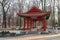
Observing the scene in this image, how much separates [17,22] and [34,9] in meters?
16.2

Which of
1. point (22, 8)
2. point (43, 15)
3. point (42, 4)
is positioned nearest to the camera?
point (43, 15)

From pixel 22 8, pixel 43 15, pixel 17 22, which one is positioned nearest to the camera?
pixel 43 15

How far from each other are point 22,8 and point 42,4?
4601 mm

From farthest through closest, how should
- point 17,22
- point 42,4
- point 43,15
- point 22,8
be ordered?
point 17,22 < point 22,8 < point 42,4 < point 43,15

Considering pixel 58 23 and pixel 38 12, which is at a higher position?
pixel 38 12

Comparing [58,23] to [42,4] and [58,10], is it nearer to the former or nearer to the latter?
[58,10]

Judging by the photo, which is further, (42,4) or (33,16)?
(42,4)

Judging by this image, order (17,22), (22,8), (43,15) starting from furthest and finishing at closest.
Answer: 1. (17,22)
2. (22,8)
3. (43,15)

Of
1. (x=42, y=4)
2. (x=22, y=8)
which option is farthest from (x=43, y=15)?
(x=22, y=8)

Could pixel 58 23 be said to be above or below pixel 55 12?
below

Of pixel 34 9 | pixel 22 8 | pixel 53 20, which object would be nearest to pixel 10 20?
pixel 22 8

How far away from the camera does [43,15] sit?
19906 mm

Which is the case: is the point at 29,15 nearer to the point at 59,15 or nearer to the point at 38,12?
the point at 38,12

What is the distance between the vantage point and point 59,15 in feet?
121
